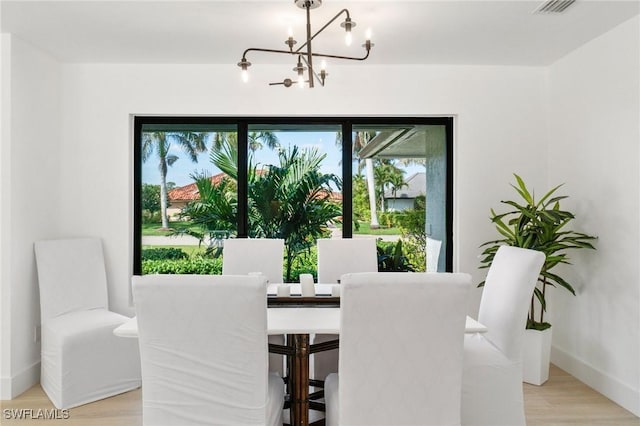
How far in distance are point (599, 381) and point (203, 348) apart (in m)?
2.84

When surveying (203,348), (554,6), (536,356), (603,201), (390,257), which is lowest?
(536,356)

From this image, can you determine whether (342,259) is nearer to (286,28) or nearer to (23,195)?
(286,28)

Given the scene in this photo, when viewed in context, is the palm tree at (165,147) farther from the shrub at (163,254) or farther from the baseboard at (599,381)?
the baseboard at (599,381)

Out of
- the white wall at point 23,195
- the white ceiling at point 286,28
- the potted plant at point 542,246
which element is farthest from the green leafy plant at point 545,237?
the white wall at point 23,195

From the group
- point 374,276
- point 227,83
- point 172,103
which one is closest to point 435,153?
point 227,83

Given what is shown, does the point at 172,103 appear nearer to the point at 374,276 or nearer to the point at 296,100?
the point at 296,100

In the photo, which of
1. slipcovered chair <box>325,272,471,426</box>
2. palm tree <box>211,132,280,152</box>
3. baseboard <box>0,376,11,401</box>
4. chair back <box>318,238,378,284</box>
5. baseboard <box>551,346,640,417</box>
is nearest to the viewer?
slipcovered chair <box>325,272,471,426</box>

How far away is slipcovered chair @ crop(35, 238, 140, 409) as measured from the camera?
9.54 ft

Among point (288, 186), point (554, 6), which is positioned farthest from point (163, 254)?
point (554, 6)

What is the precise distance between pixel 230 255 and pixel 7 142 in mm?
1702

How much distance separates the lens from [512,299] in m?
2.31

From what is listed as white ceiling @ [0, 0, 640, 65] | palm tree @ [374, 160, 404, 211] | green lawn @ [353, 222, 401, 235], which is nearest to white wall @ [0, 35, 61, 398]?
white ceiling @ [0, 0, 640, 65]

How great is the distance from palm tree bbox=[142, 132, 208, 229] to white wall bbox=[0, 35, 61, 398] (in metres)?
0.75

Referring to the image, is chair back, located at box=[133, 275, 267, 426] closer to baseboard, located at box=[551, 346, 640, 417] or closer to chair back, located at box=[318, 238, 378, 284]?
chair back, located at box=[318, 238, 378, 284]
